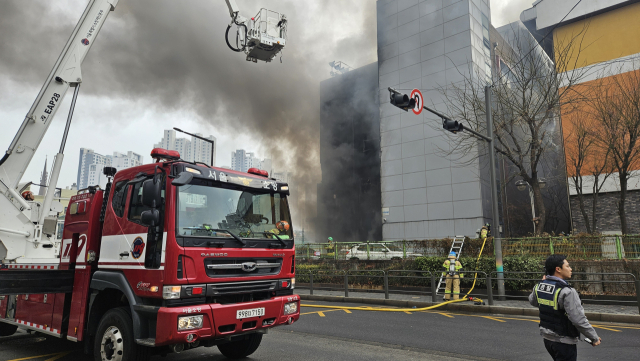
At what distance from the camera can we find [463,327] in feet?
26.5

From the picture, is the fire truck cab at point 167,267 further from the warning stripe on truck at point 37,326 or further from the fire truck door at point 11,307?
the fire truck door at point 11,307

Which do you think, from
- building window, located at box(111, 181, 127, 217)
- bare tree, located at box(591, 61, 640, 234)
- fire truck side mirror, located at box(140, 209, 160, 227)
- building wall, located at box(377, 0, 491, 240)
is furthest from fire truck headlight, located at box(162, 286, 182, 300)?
building wall, located at box(377, 0, 491, 240)

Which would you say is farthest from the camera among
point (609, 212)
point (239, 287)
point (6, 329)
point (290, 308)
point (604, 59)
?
point (604, 59)

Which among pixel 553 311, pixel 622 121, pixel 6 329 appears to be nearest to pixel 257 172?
pixel 553 311

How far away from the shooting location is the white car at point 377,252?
1653 centimetres

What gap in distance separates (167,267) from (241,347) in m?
1.98

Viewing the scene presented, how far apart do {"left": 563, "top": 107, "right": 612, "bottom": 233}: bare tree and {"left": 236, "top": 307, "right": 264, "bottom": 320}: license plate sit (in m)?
19.1

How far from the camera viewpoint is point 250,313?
15.3ft

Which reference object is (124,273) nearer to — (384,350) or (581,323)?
(384,350)

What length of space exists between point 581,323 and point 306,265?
15.9 meters

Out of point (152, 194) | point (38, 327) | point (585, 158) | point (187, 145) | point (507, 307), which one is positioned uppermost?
point (187, 145)

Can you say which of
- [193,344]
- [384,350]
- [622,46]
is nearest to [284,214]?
[193,344]

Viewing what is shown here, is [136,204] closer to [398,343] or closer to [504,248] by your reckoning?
[398,343]

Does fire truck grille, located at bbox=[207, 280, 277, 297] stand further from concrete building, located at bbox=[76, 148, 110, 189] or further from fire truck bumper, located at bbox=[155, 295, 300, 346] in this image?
concrete building, located at bbox=[76, 148, 110, 189]
